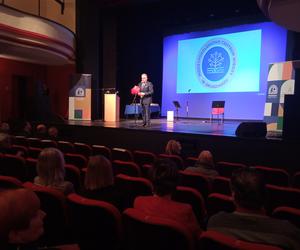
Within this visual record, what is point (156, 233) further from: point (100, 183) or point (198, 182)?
point (198, 182)

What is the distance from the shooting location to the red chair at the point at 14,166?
11.7 feet

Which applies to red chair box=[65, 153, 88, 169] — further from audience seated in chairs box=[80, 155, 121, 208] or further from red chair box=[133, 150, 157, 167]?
audience seated in chairs box=[80, 155, 121, 208]

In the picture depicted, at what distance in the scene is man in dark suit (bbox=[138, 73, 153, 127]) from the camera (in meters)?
7.80

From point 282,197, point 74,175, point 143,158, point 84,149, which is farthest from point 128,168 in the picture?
point 84,149

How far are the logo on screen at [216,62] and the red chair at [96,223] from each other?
9297 mm

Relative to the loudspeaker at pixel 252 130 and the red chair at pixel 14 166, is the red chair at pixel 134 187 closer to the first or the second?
the red chair at pixel 14 166

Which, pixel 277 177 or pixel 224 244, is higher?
pixel 224 244

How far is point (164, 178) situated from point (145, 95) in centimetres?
596

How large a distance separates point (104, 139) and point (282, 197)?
5.10 m

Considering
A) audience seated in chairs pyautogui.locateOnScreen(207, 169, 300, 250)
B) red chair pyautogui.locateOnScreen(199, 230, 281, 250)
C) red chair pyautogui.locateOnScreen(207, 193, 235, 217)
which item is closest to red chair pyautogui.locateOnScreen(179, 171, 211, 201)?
red chair pyautogui.locateOnScreen(207, 193, 235, 217)

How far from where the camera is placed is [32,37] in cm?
879

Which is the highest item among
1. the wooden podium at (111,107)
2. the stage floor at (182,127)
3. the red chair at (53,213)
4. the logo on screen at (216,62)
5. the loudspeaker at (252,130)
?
the logo on screen at (216,62)

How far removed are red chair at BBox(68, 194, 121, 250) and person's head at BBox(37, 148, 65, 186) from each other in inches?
27.8

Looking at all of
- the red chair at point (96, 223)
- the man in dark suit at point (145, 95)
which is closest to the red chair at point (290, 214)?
the red chair at point (96, 223)
